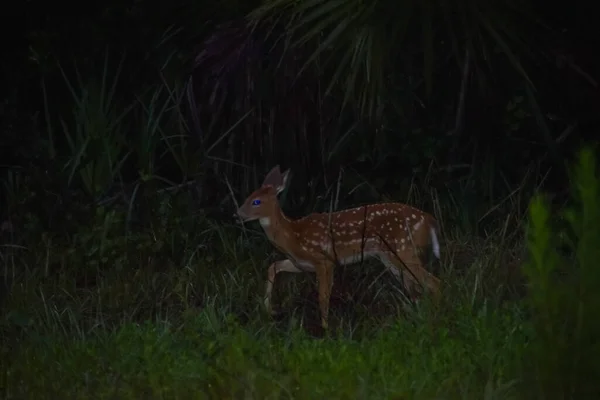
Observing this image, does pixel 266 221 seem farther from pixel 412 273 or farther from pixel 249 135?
pixel 249 135

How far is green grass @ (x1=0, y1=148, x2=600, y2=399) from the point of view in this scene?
13.8 feet

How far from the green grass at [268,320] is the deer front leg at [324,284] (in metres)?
0.05

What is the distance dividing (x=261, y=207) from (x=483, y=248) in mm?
1108

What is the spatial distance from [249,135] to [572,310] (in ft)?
14.7

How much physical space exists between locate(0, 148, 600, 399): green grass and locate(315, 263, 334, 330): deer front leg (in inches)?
1.9

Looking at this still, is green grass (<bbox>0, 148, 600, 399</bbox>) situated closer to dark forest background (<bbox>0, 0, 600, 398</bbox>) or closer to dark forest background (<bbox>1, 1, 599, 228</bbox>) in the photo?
dark forest background (<bbox>0, 0, 600, 398</bbox>)

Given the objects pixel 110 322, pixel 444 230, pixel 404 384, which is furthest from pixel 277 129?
pixel 404 384

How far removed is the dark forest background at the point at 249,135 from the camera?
6.85 metres

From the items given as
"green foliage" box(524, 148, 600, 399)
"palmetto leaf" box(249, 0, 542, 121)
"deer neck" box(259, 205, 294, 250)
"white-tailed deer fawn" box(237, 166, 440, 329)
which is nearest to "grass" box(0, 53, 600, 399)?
"green foliage" box(524, 148, 600, 399)

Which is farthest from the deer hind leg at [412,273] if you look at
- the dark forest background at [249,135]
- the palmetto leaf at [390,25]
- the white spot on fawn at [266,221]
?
the palmetto leaf at [390,25]

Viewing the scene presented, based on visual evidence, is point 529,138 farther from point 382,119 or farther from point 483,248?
point 483,248

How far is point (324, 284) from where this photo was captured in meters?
6.68

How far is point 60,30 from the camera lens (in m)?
9.31

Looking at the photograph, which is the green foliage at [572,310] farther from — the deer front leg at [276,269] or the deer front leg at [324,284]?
the deer front leg at [276,269]
